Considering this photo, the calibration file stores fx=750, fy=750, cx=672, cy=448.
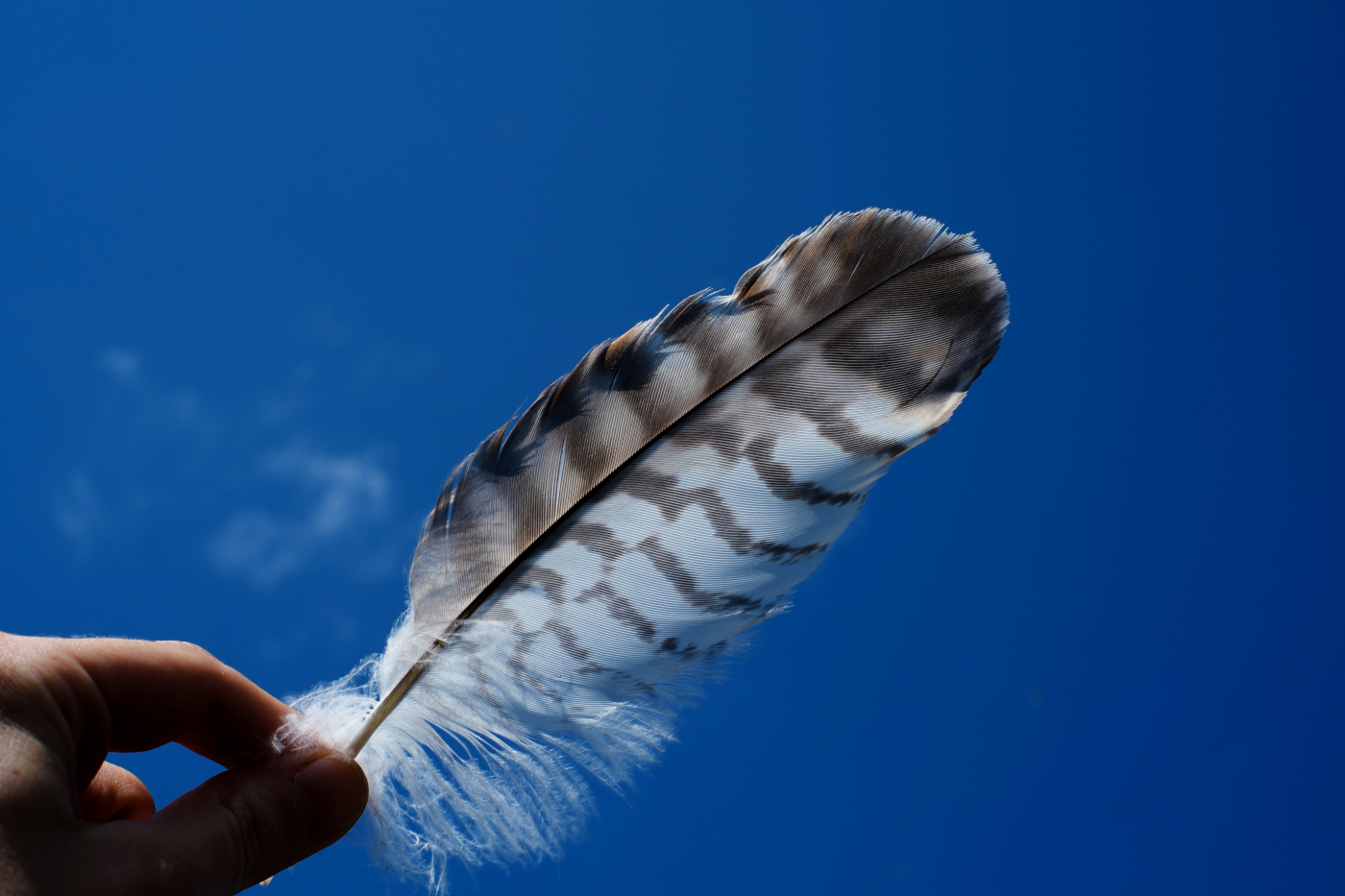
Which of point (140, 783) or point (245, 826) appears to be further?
point (140, 783)

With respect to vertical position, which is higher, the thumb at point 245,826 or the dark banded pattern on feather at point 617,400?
the dark banded pattern on feather at point 617,400

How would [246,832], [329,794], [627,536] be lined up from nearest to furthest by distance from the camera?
[246,832], [329,794], [627,536]

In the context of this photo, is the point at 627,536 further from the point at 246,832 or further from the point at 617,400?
the point at 246,832

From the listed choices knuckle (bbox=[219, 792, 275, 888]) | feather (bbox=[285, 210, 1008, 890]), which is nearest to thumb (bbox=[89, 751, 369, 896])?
knuckle (bbox=[219, 792, 275, 888])

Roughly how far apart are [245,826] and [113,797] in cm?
31

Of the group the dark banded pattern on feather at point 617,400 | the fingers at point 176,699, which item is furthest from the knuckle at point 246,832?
the dark banded pattern on feather at point 617,400

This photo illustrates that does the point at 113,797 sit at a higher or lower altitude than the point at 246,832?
higher

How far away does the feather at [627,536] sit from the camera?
1248mm

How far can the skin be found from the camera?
78cm

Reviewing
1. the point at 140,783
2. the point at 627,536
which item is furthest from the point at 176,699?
the point at 627,536

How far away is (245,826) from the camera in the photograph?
0.97 m

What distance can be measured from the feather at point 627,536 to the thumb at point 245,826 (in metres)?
0.13

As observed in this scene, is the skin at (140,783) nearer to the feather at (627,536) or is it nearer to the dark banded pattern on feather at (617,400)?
the feather at (627,536)

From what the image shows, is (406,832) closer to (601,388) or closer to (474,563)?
(474,563)
